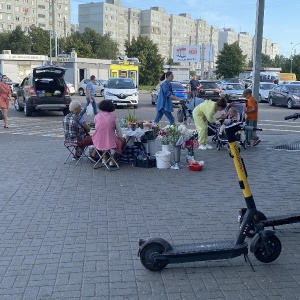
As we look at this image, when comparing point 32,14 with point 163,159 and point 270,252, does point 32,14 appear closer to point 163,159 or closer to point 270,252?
point 163,159

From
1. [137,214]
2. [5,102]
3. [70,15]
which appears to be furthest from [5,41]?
[137,214]

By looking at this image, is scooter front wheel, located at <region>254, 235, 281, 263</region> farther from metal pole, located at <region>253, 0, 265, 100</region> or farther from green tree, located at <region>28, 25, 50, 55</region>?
green tree, located at <region>28, 25, 50, 55</region>

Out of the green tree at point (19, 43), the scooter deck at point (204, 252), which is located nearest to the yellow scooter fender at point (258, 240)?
the scooter deck at point (204, 252)

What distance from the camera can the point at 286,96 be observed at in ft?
94.5

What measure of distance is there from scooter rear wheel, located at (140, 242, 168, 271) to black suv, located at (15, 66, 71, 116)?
17205 mm

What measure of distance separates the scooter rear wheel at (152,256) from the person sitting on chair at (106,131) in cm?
489

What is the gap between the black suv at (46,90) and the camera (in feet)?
68.4

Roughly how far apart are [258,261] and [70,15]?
12605 centimetres

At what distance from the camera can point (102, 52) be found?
83.1 metres

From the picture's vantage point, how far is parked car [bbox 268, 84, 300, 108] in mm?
27984

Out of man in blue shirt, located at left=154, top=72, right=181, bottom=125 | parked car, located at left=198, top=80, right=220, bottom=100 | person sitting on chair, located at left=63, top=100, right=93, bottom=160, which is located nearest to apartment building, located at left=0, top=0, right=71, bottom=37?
parked car, located at left=198, top=80, right=220, bottom=100

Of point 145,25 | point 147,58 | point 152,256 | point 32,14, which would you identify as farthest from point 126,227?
point 145,25

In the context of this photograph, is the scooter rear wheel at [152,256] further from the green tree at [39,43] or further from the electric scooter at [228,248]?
the green tree at [39,43]

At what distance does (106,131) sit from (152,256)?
16.7 feet
